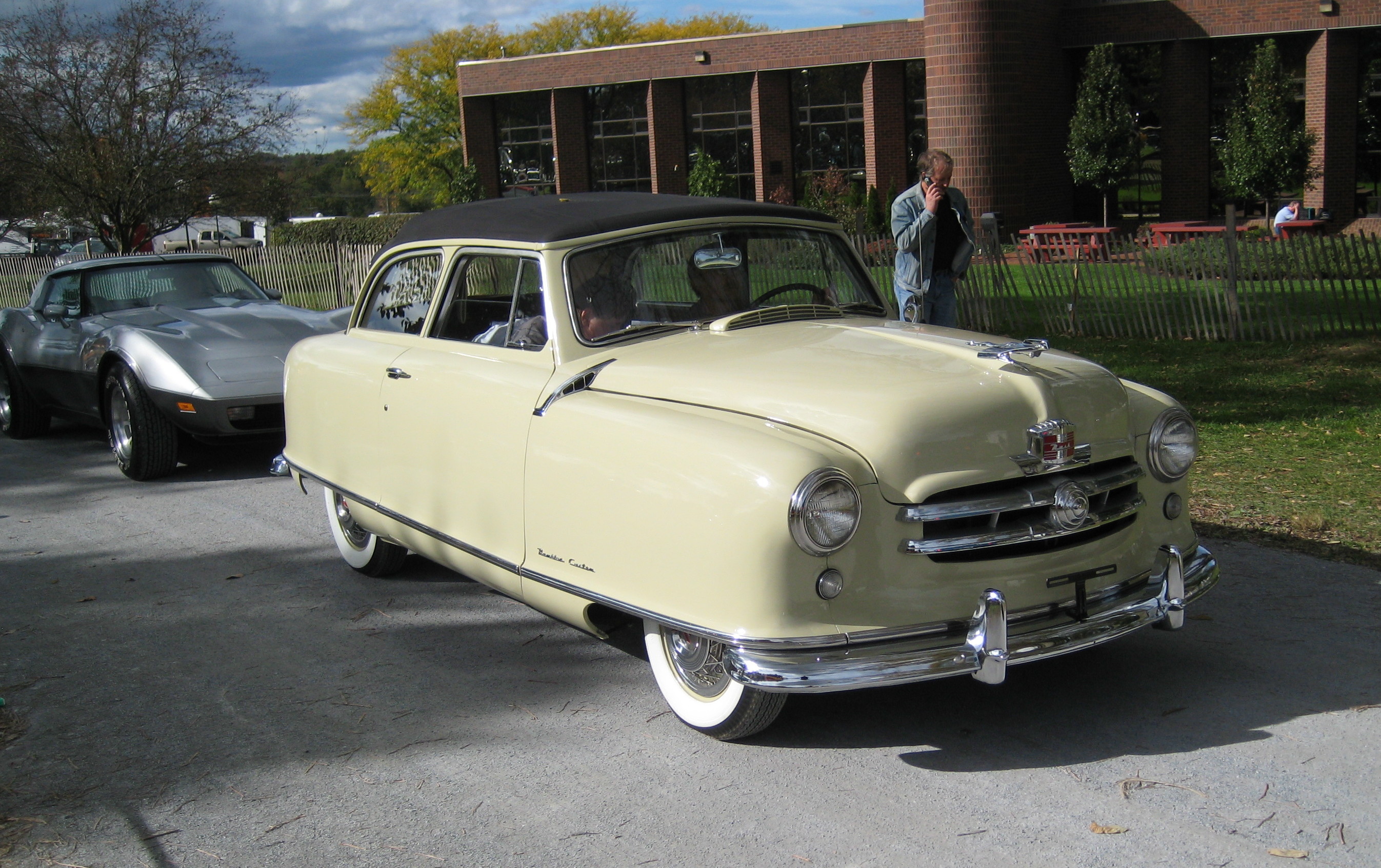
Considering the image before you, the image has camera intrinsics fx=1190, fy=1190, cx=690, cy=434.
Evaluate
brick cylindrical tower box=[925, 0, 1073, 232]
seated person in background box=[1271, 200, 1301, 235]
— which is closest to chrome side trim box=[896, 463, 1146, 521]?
seated person in background box=[1271, 200, 1301, 235]

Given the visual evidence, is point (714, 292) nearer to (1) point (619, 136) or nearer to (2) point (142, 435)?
(2) point (142, 435)

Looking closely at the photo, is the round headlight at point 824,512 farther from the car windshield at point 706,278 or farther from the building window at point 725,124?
the building window at point 725,124

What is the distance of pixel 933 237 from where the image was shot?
8.25 metres

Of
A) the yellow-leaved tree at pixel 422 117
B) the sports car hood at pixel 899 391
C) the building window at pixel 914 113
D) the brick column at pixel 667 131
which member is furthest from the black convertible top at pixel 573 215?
the yellow-leaved tree at pixel 422 117

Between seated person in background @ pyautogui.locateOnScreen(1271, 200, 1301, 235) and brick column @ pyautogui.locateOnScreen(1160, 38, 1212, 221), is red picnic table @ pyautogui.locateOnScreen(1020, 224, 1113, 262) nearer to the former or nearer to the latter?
brick column @ pyautogui.locateOnScreen(1160, 38, 1212, 221)

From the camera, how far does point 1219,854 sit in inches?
121

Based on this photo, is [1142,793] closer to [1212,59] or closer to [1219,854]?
[1219,854]

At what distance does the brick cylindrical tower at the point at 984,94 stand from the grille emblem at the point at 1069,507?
917 inches

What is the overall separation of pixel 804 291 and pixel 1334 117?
91.9 feet

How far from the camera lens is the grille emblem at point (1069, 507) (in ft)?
12.1

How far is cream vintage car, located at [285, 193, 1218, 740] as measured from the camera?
3461mm

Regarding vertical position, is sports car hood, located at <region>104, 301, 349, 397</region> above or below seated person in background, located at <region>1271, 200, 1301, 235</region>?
below

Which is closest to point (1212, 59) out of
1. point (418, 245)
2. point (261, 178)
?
point (261, 178)

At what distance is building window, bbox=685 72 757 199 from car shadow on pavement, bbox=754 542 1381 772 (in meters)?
34.4
